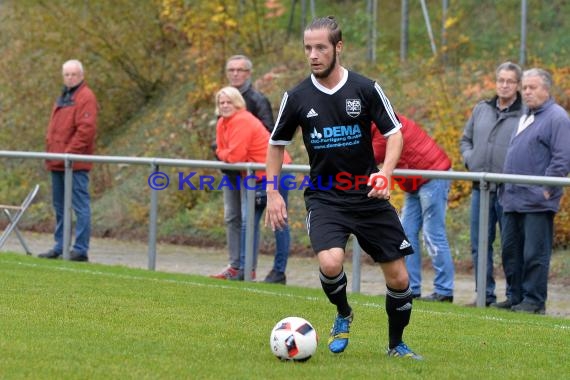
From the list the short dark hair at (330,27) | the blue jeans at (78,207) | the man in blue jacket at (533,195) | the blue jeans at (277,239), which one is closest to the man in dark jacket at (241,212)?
the blue jeans at (277,239)

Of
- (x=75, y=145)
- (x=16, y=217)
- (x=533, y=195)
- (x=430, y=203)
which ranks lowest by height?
(x=16, y=217)

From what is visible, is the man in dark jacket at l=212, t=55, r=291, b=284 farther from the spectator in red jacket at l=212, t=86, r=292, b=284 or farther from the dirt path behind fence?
the dirt path behind fence

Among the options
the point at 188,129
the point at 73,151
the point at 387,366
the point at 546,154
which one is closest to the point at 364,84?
the point at 387,366

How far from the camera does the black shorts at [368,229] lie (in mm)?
7941

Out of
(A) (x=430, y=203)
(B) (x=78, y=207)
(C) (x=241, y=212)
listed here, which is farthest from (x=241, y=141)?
(B) (x=78, y=207)

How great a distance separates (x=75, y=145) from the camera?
608 inches

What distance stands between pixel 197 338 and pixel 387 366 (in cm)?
150

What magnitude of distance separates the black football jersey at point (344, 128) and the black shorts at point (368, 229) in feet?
0.27

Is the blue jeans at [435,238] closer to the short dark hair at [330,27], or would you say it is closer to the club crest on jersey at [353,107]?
the club crest on jersey at [353,107]

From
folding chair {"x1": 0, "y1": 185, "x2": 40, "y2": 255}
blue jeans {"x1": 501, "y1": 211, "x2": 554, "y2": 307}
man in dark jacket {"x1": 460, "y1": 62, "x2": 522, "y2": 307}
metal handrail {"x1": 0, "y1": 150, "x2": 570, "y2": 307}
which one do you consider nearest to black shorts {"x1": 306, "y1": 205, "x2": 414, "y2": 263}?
metal handrail {"x1": 0, "y1": 150, "x2": 570, "y2": 307}

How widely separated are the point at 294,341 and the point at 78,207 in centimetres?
793

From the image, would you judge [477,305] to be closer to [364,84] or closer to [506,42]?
[364,84]

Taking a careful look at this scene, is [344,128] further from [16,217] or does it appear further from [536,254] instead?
[16,217]

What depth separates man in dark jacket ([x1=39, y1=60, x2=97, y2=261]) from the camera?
15.1 meters
